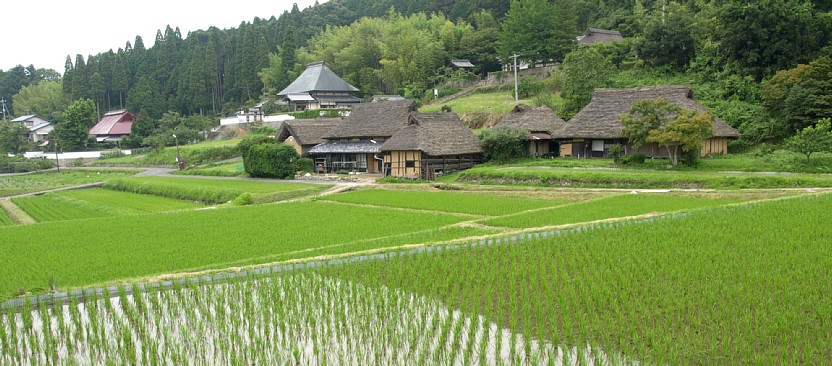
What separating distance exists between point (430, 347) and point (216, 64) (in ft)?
220

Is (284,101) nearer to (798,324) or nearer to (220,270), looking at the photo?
(220,270)

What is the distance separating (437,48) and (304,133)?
70.9 feet

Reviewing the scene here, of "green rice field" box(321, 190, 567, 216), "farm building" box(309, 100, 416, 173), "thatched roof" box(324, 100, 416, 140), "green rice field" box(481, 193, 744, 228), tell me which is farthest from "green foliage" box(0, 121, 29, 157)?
"green rice field" box(481, 193, 744, 228)

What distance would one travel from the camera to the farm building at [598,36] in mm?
45122

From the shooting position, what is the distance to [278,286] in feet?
30.1

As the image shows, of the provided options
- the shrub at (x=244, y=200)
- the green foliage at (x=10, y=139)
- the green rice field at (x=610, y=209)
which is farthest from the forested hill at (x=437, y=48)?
the shrub at (x=244, y=200)

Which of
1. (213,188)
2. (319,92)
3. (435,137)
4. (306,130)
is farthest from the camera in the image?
(319,92)

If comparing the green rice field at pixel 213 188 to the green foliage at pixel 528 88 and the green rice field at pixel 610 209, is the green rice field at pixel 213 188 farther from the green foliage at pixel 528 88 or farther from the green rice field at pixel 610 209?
the green foliage at pixel 528 88

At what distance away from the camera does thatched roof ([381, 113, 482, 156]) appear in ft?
94.3

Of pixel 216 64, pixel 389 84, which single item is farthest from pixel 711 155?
pixel 216 64

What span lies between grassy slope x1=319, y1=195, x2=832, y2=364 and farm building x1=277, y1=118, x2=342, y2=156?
26032 mm

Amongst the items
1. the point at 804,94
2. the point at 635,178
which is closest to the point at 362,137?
the point at 635,178

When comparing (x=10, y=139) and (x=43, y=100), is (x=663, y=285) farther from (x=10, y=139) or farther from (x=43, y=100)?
(x=43, y=100)

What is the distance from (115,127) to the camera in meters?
58.5
